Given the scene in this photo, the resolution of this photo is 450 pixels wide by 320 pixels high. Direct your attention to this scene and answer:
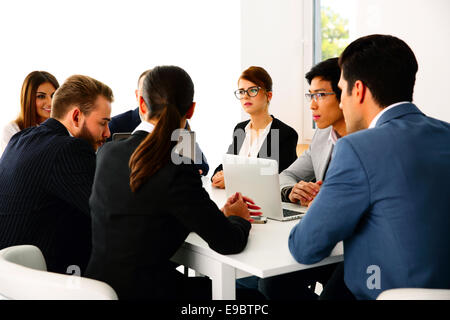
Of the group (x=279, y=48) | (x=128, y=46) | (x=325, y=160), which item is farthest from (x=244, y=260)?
(x=279, y=48)

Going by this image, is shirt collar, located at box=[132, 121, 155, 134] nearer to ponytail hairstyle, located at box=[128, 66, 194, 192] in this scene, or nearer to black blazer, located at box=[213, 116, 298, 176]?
ponytail hairstyle, located at box=[128, 66, 194, 192]

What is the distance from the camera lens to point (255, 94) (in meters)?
3.45

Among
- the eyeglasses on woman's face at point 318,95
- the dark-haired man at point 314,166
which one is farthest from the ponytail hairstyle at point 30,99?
the eyeglasses on woman's face at point 318,95

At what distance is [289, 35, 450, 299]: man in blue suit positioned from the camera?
47.5 inches

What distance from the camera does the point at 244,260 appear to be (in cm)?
141

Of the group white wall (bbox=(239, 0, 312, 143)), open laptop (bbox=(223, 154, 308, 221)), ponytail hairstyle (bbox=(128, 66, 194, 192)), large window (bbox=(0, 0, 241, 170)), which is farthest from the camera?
white wall (bbox=(239, 0, 312, 143))

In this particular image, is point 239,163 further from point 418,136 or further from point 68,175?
point 418,136

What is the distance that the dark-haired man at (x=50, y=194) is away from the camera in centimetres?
171

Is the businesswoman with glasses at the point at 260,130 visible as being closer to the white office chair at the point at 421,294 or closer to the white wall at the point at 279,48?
the white wall at the point at 279,48

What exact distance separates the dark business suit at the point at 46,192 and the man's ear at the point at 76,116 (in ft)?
0.49

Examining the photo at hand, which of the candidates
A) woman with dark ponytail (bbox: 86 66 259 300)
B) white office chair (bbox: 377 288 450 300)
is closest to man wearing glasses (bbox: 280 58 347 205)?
woman with dark ponytail (bbox: 86 66 259 300)

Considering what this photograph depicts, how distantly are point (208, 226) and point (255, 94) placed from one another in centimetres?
219

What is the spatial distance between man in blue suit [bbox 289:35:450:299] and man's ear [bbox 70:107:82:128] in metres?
1.05
